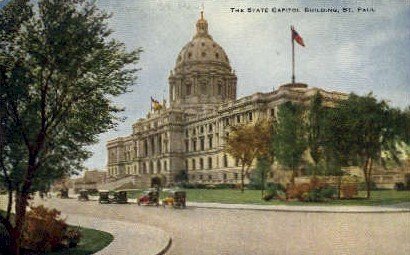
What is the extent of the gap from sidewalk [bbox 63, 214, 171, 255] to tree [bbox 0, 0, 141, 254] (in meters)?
2.71

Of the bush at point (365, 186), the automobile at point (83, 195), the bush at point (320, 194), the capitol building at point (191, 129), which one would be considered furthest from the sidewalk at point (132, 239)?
the capitol building at point (191, 129)

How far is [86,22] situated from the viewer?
11703 mm

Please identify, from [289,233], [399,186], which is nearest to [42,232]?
[289,233]

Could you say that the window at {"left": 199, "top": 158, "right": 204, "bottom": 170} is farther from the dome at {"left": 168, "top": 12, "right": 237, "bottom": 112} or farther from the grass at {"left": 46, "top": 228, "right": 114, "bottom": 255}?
the grass at {"left": 46, "top": 228, "right": 114, "bottom": 255}

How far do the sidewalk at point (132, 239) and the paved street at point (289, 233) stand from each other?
328mm

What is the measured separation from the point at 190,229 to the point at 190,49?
70.0 m

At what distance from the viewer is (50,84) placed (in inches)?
468

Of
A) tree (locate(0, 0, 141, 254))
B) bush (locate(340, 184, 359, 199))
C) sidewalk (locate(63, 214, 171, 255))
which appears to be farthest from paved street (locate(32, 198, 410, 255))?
bush (locate(340, 184, 359, 199))

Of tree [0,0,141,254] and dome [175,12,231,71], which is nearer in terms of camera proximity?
tree [0,0,141,254]

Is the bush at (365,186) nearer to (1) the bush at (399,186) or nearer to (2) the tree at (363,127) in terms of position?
(1) the bush at (399,186)

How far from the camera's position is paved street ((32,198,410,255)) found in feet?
41.0

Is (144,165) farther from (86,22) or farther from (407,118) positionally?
(86,22)

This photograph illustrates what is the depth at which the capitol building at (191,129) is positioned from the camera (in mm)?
67812

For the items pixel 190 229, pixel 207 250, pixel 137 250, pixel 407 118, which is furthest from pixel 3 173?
pixel 407 118
